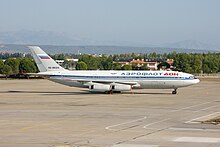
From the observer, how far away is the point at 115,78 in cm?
6981

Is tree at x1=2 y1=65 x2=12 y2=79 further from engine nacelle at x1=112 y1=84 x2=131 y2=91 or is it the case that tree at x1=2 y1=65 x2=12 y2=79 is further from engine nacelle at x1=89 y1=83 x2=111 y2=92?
engine nacelle at x1=112 y1=84 x2=131 y2=91

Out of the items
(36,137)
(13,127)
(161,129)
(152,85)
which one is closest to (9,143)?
(36,137)

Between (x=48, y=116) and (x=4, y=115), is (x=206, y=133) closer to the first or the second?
(x=48, y=116)

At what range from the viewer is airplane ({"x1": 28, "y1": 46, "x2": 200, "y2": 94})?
68750 mm

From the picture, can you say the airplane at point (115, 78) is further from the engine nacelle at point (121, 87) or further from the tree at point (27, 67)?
the tree at point (27, 67)

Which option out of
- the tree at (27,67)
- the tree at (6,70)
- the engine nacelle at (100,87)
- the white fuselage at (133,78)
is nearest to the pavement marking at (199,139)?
the white fuselage at (133,78)

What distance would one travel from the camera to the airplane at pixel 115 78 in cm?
6875

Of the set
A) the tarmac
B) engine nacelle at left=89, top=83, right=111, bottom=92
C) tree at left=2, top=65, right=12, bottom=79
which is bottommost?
tree at left=2, top=65, right=12, bottom=79

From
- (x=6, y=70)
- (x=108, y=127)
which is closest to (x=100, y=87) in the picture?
(x=108, y=127)

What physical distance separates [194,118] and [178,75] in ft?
99.4

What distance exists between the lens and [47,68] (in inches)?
2793

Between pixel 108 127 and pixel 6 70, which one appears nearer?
pixel 108 127

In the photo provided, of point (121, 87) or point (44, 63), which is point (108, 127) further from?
point (44, 63)

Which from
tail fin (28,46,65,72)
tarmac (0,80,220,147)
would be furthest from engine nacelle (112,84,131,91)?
tarmac (0,80,220,147)
